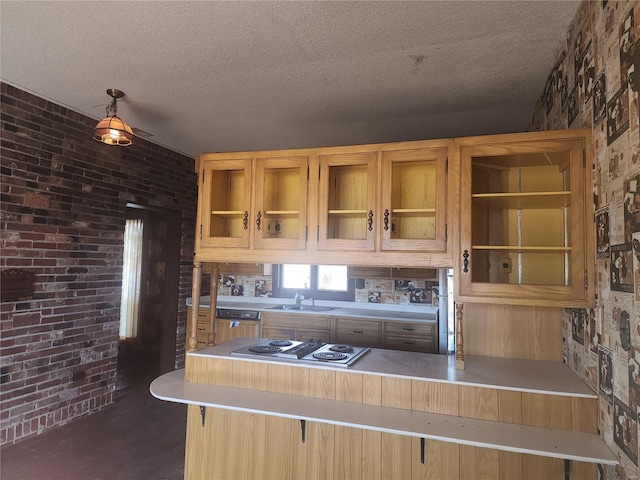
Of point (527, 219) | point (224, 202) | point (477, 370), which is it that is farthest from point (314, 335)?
point (527, 219)

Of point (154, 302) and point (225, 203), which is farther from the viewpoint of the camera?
point (154, 302)

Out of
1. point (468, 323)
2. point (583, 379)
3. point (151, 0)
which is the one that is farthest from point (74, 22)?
point (583, 379)

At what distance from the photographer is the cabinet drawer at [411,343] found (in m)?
3.84

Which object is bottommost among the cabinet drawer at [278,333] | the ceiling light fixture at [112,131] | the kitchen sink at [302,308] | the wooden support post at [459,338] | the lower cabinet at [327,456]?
the lower cabinet at [327,456]

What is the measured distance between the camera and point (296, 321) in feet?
14.1

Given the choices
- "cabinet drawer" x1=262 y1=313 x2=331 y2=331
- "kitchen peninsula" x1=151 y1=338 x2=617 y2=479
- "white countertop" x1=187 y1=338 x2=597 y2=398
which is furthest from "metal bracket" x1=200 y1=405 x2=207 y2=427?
"cabinet drawer" x1=262 y1=313 x2=331 y2=331

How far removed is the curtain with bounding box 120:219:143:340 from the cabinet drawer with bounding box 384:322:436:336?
3682mm

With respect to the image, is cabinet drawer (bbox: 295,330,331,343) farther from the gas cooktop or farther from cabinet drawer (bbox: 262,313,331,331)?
the gas cooktop

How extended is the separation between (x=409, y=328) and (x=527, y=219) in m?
2.02

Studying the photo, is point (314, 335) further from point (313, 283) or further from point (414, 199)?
point (414, 199)

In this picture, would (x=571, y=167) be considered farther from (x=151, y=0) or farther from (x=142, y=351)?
(x=142, y=351)

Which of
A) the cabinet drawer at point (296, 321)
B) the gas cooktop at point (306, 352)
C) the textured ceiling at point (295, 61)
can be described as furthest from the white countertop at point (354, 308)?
the textured ceiling at point (295, 61)

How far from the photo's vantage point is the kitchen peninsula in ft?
5.71

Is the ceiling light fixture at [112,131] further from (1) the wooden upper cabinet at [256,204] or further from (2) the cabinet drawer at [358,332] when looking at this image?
(2) the cabinet drawer at [358,332]
